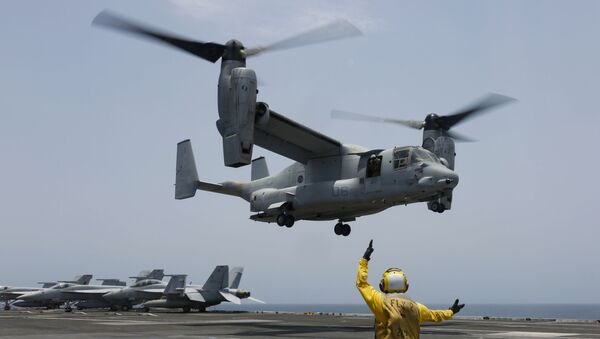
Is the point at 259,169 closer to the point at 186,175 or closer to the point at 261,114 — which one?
the point at 186,175

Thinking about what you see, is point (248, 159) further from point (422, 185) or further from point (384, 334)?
point (384, 334)

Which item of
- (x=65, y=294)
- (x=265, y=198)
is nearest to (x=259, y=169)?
(x=265, y=198)

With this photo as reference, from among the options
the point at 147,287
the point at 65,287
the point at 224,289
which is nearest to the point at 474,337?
the point at 224,289

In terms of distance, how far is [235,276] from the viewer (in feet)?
212

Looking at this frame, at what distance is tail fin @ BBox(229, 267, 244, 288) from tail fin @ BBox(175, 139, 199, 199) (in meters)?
25.6

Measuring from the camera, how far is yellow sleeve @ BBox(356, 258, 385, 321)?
660 centimetres

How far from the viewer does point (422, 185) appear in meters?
32.0

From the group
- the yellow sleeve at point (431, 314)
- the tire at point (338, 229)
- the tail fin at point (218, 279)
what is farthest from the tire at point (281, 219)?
the yellow sleeve at point (431, 314)

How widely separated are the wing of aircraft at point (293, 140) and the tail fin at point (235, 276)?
93.6 ft

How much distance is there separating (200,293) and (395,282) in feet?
172

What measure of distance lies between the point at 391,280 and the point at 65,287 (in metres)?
66.4

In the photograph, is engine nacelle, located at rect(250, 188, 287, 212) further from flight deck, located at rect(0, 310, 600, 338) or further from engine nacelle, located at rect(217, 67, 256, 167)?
engine nacelle, located at rect(217, 67, 256, 167)

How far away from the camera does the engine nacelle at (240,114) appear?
30.3 m

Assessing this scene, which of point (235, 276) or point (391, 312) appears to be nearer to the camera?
point (391, 312)
